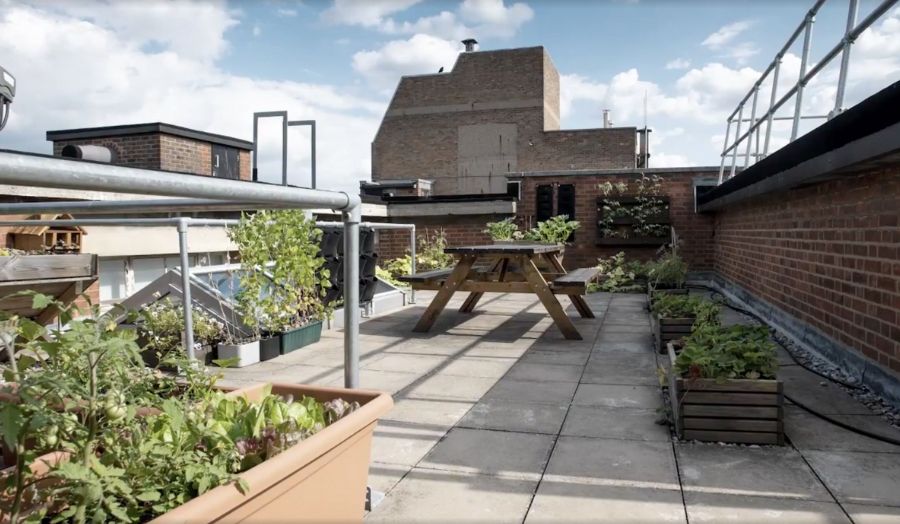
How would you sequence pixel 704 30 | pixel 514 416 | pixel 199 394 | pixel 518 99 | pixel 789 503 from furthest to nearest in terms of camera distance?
pixel 518 99
pixel 704 30
pixel 514 416
pixel 789 503
pixel 199 394

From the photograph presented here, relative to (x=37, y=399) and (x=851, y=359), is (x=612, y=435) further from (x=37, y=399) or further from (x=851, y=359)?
(x=37, y=399)

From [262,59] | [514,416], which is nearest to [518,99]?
[262,59]

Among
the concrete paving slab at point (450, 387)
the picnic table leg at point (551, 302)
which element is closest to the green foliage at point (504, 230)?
the picnic table leg at point (551, 302)

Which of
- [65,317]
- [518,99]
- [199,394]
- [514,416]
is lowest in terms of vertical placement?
[514,416]

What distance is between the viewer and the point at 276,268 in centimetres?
553

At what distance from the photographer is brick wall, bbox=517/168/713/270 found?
12.2 metres

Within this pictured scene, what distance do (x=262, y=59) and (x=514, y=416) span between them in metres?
3.98

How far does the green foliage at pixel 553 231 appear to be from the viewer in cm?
1155

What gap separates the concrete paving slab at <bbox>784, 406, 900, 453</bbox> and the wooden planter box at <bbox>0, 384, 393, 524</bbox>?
2406 mm

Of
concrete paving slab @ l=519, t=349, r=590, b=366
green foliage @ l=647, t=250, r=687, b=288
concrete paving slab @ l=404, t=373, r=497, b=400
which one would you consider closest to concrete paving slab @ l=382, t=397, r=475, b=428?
concrete paving slab @ l=404, t=373, r=497, b=400

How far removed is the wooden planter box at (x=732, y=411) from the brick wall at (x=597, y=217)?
9.33 meters

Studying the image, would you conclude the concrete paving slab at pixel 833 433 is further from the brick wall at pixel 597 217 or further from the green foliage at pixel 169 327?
the brick wall at pixel 597 217

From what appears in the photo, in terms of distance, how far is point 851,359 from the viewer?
4.42m

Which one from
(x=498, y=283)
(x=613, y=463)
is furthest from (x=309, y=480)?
(x=498, y=283)
